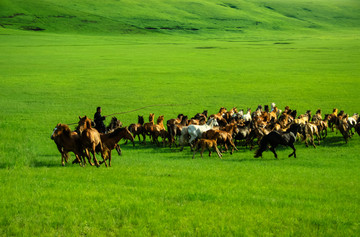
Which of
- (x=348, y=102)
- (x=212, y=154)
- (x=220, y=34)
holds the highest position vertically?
(x=220, y=34)

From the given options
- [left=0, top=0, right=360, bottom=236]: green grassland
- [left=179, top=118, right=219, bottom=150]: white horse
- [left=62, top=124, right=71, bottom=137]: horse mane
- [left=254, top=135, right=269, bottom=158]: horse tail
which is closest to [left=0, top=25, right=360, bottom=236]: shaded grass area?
[left=0, top=0, right=360, bottom=236]: green grassland

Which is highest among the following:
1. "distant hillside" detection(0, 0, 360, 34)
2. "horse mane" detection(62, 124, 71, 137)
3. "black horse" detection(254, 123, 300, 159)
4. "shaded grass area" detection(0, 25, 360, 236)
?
"distant hillside" detection(0, 0, 360, 34)

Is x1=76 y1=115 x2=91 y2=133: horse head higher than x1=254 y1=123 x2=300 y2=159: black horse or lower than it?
higher

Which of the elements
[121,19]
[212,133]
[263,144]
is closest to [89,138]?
[212,133]

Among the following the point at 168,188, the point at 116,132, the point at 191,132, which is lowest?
the point at 168,188

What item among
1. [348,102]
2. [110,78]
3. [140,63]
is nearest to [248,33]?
[140,63]

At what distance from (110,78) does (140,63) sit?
693 inches

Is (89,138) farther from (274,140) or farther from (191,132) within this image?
(274,140)

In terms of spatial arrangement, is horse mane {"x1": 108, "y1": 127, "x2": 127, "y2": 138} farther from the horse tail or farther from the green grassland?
the horse tail

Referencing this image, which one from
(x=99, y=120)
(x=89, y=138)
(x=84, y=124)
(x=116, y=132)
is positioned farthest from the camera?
(x=99, y=120)

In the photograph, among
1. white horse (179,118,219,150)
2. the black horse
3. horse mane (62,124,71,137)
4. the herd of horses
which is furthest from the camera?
white horse (179,118,219,150)

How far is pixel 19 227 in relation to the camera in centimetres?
817

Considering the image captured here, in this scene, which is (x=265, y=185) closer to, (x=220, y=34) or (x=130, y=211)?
(x=130, y=211)

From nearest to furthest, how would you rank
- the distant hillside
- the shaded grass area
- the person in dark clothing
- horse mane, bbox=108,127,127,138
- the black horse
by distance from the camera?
the shaded grass area < horse mane, bbox=108,127,127,138 < the black horse < the person in dark clothing < the distant hillside
